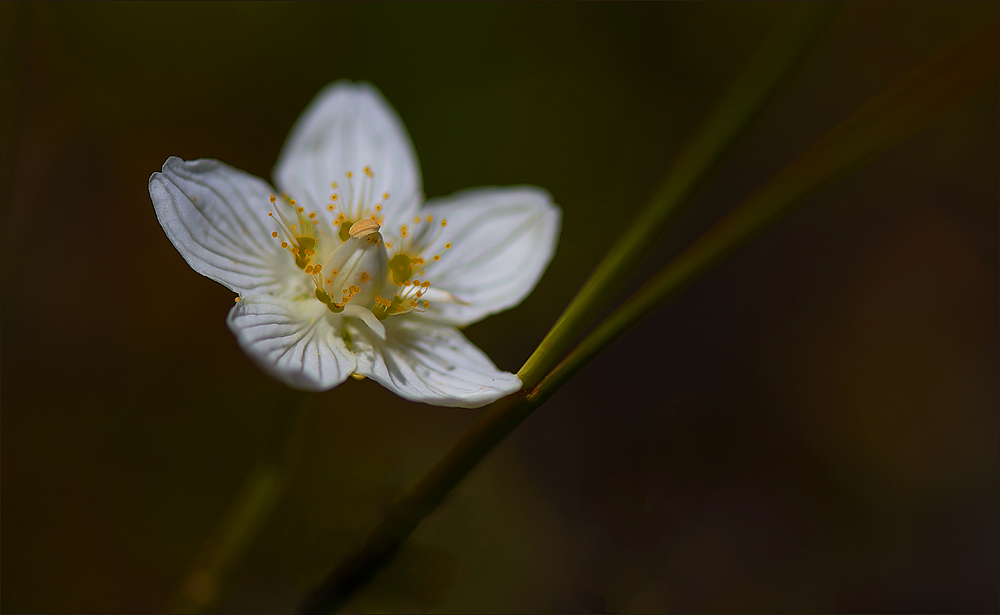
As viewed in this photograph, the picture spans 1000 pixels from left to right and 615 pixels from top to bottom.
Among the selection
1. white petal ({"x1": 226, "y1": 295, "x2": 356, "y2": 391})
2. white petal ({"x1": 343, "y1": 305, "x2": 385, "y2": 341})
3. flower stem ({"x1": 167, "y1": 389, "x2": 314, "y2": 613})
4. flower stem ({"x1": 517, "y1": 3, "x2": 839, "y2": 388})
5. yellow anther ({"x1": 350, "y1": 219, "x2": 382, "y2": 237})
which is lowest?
flower stem ({"x1": 167, "y1": 389, "x2": 314, "y2": 613})

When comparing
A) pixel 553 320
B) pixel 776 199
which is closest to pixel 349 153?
pixel 776 199

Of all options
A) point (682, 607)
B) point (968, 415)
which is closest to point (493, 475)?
point (682, 607)

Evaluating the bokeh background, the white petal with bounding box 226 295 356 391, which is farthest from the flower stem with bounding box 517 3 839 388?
the bokeh background

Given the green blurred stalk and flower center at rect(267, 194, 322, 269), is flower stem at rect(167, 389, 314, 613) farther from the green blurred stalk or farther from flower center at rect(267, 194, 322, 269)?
the green blurred stalk

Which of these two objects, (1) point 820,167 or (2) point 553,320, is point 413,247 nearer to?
(1) point 820,167

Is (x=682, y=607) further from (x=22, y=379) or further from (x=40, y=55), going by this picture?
(x=40, y=55)

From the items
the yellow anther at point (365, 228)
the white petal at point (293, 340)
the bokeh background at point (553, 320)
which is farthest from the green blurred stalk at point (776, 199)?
the bokeh background at point (553, 320)
